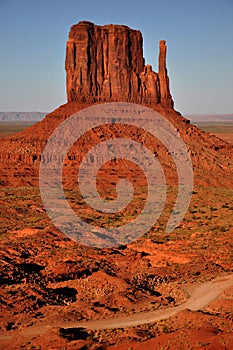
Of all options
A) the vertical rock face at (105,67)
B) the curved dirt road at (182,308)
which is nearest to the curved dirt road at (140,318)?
the curved dirt road at (182,308)

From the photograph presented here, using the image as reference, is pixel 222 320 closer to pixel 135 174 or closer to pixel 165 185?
pixel 165 185

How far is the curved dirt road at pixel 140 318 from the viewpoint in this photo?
701 inches

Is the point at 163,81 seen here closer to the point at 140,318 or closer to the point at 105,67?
the point at 105,67

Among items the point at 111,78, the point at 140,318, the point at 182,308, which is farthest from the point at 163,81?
the point at 140,318

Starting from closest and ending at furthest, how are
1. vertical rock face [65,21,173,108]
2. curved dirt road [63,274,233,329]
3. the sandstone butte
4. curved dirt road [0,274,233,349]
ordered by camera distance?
1. curved dirt road [0,274,233,349]
2. curved dirt road [63,274,233,329]
3. the sandstone butte
4. vertical rock face [65,21,173,108]

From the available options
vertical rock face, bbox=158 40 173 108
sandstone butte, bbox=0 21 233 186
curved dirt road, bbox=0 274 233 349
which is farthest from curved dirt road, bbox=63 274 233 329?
vertical rock face, bbox=158 40 173 108

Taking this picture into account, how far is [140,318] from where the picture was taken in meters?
19.4

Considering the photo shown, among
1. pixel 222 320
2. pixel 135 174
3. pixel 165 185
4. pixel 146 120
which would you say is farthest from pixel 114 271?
pixel 146 120

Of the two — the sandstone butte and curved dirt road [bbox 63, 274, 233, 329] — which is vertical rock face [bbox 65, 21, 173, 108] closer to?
the sandstone butte

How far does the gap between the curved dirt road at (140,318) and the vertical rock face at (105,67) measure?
5953cm

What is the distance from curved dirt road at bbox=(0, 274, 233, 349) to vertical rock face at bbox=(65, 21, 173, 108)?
5953 cm

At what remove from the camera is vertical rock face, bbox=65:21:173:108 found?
262ft

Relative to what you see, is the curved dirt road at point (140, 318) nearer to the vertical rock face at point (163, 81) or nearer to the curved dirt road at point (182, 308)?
the curved dirt road at point (182, 308)

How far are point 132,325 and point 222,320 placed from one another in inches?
138
